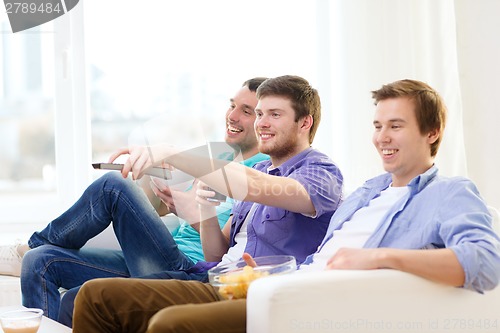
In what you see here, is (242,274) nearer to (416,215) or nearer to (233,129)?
(416,215)

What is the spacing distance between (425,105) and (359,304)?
2.26 feet

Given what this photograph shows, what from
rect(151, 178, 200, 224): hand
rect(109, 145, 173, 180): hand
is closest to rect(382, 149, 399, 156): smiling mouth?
rect(109, 145, 173, 180): hand

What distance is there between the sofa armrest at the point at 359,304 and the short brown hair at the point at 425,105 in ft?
1.70

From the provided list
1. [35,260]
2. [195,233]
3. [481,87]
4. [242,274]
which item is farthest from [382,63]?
[242,274]

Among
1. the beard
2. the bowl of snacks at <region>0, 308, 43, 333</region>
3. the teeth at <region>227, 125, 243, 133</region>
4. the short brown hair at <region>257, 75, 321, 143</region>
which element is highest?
the short brown hair at <region>257, 75, 321, 143</region>

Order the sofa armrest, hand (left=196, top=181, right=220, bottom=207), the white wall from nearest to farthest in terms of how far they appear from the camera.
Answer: the sofa armrest → hand (left=196, top=181, right=220, bottom=207) → the white wall

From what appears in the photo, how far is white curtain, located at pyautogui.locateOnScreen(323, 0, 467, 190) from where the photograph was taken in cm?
366

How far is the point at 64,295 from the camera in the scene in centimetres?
268

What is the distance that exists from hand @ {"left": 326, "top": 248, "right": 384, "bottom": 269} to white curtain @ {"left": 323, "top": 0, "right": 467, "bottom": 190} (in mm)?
1872

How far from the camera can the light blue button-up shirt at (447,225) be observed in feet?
5.91

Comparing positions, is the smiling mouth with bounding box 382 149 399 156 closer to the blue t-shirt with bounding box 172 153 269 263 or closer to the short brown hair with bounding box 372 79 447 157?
the short brown hair with bounding box 372 79 447 157

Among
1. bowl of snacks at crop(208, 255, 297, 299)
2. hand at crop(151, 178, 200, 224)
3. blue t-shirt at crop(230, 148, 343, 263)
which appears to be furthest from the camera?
hand at crop(151, 178, 200, 224)

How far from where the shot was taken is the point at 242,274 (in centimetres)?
200

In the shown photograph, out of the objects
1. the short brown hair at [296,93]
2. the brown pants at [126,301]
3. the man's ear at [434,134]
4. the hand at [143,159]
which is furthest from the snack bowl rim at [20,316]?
the man's ear at [434,134]
